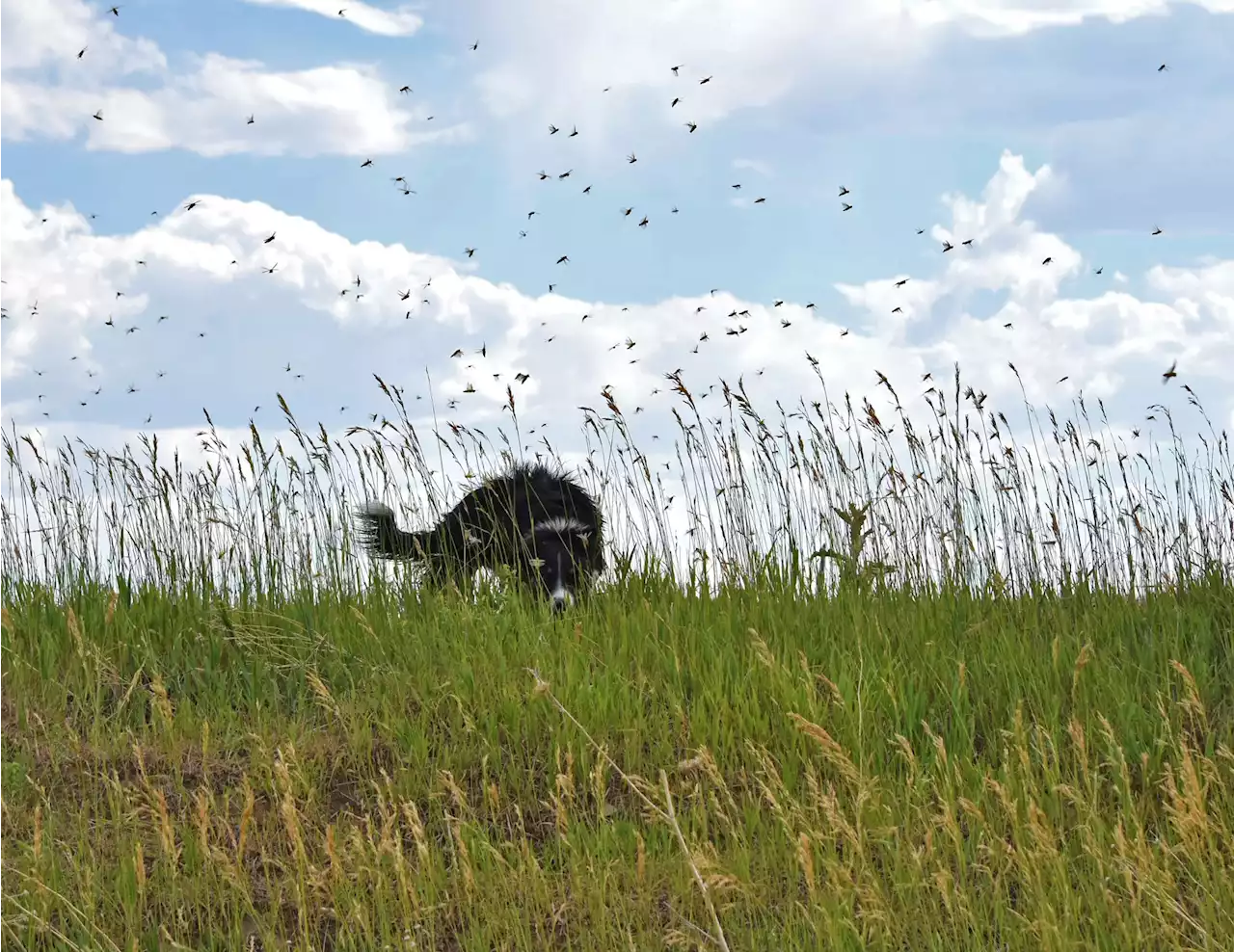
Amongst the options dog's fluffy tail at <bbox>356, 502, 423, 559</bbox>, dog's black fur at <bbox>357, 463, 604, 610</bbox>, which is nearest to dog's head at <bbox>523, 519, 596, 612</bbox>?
dog's black fur at <bbox>357, 463, 604, 610</bbox>

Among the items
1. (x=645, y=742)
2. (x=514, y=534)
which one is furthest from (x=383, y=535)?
(x=645, y=742)

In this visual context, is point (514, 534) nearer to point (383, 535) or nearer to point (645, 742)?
point (383, 535)

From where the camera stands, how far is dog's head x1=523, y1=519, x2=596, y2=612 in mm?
6387

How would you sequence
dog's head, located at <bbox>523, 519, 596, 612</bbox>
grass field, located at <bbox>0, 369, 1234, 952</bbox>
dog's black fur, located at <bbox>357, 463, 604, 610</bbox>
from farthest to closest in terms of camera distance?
1. dog's black fur, located at <bbox>357, 463, 604, 610</bbox>
2. dog's head, located at <bbox>523, 519, 596, 612</bbox>
3. grass field, located at <bbox>0, 369, 1234, 952</bbox>

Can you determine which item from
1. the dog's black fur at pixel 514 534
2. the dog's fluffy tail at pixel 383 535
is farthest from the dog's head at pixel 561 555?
the dog's fluffy tail at pixel 383 535

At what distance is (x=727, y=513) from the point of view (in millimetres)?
6531

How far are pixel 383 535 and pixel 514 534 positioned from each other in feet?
2.55

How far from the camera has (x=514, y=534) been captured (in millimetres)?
6684

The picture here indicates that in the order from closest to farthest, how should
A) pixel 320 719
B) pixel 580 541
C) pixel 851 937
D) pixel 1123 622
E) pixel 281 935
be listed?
pixel 851 937
pixel 281 935
pixel 320 719
pixel 1123 622
pixel 580 541

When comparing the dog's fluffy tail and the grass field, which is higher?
the dog's fluffy tail

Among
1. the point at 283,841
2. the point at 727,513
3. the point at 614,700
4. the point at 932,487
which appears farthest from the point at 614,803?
the point at 932,487

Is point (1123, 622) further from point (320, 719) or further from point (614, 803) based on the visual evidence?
point (320, 719)

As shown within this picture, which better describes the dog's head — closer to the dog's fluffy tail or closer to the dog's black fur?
the dog's black fur

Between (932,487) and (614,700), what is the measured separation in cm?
294
